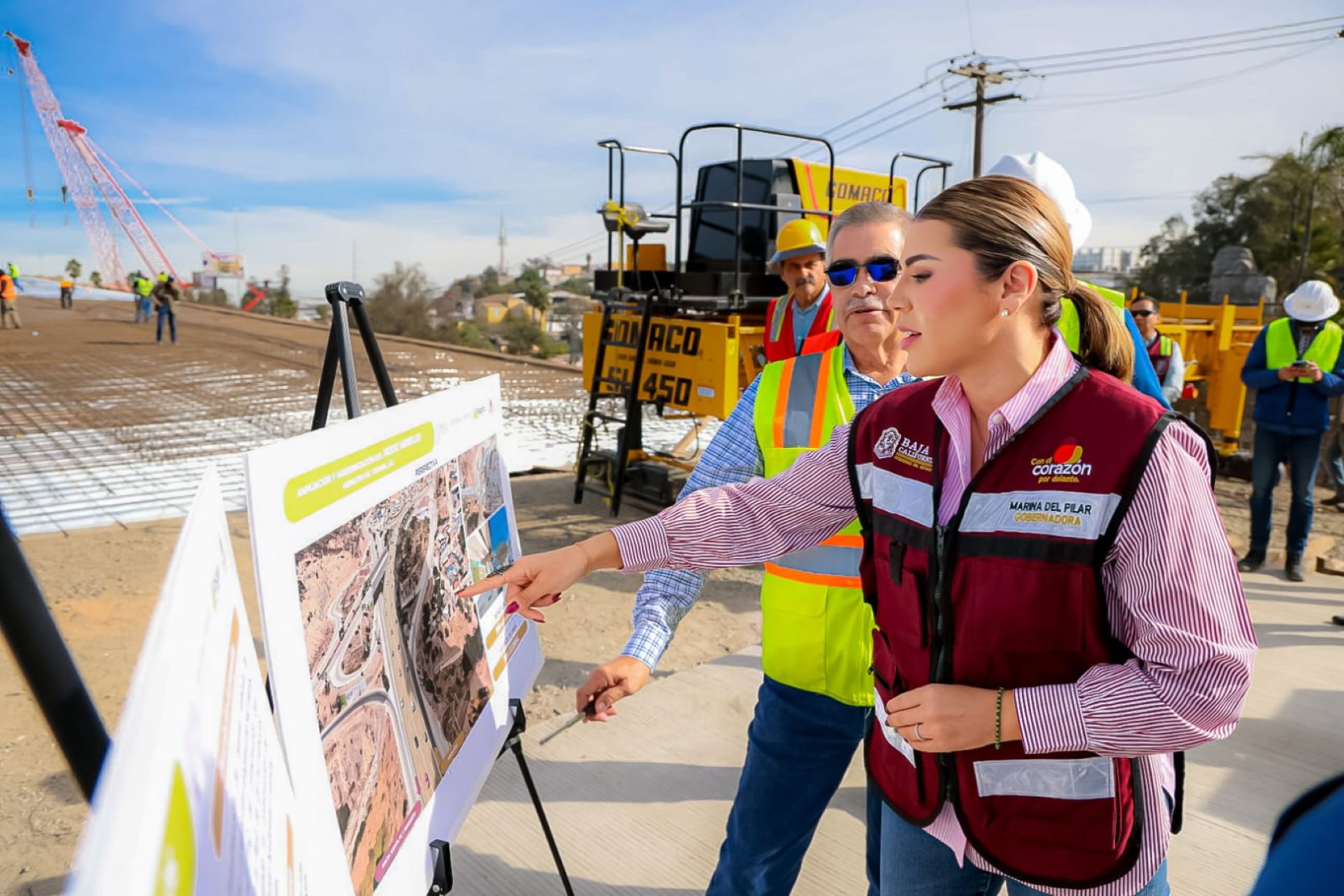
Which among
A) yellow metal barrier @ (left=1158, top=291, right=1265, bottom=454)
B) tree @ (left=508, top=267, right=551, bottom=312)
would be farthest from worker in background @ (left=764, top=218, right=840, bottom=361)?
tree @ (left=508, top=267, right=551, bottom=312)

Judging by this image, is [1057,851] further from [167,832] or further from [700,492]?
[167,832]

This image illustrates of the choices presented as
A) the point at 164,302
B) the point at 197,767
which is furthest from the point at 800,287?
the point at 164,302

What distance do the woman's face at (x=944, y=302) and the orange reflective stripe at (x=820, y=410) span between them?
66 centimetres

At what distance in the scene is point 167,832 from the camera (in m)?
0.61

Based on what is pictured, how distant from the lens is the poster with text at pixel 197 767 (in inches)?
21.3

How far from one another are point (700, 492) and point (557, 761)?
7.25 ft

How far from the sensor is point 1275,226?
3441 cm

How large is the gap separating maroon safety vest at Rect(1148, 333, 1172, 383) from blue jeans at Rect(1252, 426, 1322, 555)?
1.44 meters

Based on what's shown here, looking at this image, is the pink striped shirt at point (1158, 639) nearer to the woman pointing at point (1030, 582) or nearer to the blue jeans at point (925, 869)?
the woman pointing at point (1030, 582)

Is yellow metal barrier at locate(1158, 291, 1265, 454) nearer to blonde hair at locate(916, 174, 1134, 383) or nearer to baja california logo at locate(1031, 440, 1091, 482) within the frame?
blonde hair at locate(916, 174, 1134, 383)

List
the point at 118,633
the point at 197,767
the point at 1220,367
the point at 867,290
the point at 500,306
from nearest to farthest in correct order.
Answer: the point at 197,767 < the point at 867,290 < the point at 118,633 < the point at 1220,367 < the point at 500,306

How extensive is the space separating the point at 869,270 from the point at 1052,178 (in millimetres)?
1191

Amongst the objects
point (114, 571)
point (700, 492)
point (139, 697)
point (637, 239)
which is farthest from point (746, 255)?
point (139, 697)

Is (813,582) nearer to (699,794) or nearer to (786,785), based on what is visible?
(786,785)
